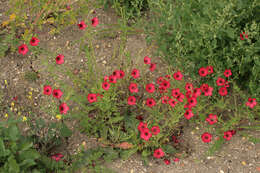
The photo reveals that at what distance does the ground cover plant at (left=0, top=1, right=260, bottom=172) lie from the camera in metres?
2.62

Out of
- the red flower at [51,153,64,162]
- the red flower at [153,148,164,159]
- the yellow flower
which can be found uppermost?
the yellow flower

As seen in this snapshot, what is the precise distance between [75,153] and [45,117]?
1.67 ft

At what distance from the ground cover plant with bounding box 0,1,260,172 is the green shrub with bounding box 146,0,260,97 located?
0.11 metres

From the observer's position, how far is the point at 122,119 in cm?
310

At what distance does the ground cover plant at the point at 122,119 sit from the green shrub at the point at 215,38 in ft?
0.38

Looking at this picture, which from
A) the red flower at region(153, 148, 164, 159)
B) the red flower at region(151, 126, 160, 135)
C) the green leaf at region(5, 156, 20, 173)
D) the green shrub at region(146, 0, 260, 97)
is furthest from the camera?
the green shrub at region(146, 0, 260, 97)

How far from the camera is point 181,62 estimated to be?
10.8 feet

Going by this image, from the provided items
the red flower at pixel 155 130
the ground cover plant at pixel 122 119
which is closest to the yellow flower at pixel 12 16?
the ground cover plant at pixel 122 119

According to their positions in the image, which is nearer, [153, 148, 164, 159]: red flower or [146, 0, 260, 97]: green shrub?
[153, 148, 164, 159]: red flower

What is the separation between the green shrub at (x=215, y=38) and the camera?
2.84m

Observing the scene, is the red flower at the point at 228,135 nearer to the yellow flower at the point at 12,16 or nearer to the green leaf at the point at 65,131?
the green leaf at the point at 65,131

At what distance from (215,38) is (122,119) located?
1147 millimetres

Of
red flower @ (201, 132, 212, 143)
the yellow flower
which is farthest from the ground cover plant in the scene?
the yellow flower

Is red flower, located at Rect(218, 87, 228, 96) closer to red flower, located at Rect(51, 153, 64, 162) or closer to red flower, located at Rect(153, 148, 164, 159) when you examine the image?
red flower, located at Rect(153, 148, 164, 159)
